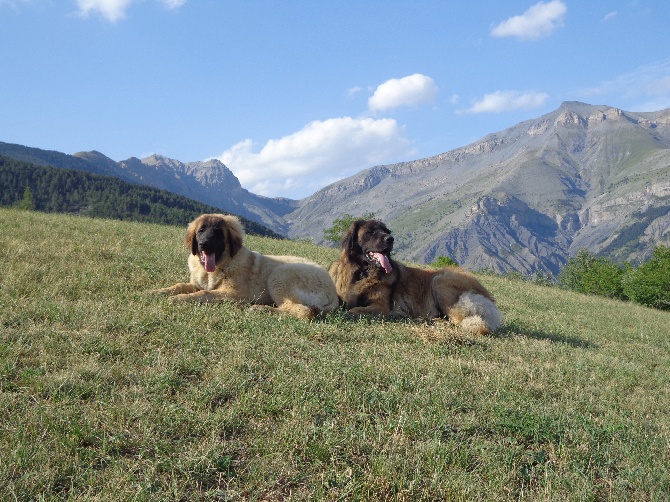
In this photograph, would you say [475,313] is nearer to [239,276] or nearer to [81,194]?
[239,276]

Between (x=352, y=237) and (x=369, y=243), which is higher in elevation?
(x=352, y=237)

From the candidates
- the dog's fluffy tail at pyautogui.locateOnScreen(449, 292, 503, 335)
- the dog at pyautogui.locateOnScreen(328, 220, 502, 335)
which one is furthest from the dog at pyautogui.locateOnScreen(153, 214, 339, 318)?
the dog's fluffy tail at pyautogui.locateOnScreen(449, 292, 503, 335)

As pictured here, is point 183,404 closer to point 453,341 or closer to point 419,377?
point 419,377

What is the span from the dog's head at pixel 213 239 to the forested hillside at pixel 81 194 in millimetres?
106866

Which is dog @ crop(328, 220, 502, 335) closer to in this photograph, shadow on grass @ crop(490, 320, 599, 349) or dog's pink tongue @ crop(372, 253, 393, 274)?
dog's pink tongue @ crop(372, 253, 393, 274)

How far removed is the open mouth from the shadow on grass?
224 cm

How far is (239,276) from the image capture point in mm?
7895

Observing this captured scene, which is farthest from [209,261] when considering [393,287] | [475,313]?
[475,313]

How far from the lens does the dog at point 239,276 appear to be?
7664mm

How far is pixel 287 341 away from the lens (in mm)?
5688

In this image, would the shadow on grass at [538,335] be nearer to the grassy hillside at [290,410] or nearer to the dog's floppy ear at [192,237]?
the grassy hillside at [290,410]

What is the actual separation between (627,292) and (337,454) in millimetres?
44857

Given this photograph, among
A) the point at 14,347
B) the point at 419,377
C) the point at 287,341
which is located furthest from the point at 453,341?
the point at 14,347

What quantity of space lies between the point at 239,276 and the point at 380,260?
2.68m
